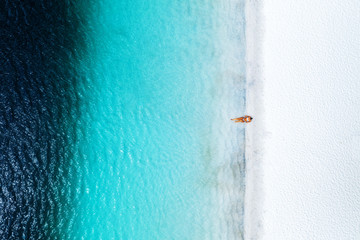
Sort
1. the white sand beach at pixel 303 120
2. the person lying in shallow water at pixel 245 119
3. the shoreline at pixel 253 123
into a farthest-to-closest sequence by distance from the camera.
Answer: the person lying in shallow water at pixel 245 119 < the shoreline at pixel 253 123 < the white sand beach at pixel 303 120

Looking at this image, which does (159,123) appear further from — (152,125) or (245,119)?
(245,119)

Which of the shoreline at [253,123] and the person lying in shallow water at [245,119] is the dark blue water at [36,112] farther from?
the shoreline at [253,123]

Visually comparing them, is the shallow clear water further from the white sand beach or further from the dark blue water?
the white sand beach

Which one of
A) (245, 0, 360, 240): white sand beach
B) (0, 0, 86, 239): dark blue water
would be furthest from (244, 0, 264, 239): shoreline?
(0, 0, 86, 239): dark blue water

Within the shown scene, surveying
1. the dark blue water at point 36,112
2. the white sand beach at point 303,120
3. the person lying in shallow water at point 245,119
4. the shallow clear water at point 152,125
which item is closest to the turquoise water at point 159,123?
the shallow clear water at point 152,125

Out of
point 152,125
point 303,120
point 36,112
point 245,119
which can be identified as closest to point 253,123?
point 245,119
